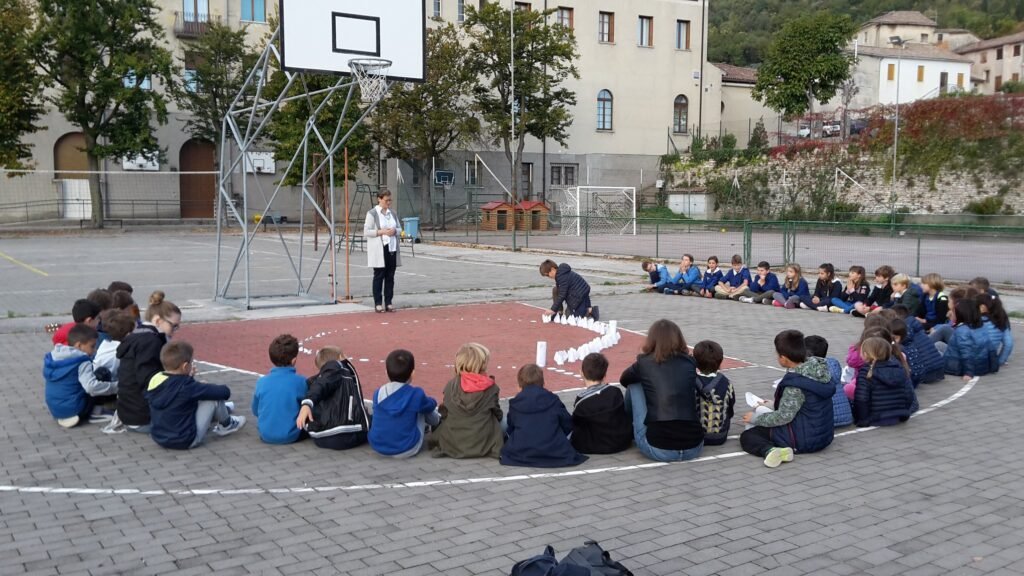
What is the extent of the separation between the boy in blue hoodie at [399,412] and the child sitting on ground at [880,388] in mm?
3987

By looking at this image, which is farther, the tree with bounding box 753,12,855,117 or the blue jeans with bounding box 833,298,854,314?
the tree with bounding box 753,12,855,117

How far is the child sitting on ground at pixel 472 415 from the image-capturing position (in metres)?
7.05

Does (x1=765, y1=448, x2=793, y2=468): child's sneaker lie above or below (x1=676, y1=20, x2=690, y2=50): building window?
below

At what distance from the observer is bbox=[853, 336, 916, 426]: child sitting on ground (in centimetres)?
796

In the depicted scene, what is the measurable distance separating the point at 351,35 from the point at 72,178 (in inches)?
1370

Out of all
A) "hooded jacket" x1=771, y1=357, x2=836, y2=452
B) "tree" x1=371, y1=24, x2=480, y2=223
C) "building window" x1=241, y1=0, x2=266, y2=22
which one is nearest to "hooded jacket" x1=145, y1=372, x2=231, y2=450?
"hooded jacket" x1=771, y1=357, x2=836, y2=452

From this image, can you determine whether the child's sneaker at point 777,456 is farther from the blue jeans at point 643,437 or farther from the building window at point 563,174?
the building window at point 563,174

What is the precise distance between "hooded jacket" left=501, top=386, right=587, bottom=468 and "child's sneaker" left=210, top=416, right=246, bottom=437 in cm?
252

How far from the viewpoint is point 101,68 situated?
40.6 m

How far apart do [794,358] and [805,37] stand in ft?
176

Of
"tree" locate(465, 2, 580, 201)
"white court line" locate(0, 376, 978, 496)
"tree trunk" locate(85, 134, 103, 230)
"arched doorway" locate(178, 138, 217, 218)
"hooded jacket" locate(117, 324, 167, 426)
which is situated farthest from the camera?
"tree" locate(465, 2, 580, 201)

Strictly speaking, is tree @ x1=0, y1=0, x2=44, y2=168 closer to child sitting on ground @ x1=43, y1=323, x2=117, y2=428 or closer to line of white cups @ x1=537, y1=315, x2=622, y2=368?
line of white cups @ x1=537, y1=315, x2=622, y2=368

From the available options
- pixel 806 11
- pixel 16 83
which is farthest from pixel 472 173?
pixel 806 11

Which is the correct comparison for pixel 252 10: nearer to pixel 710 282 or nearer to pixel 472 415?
pixel 710 282
